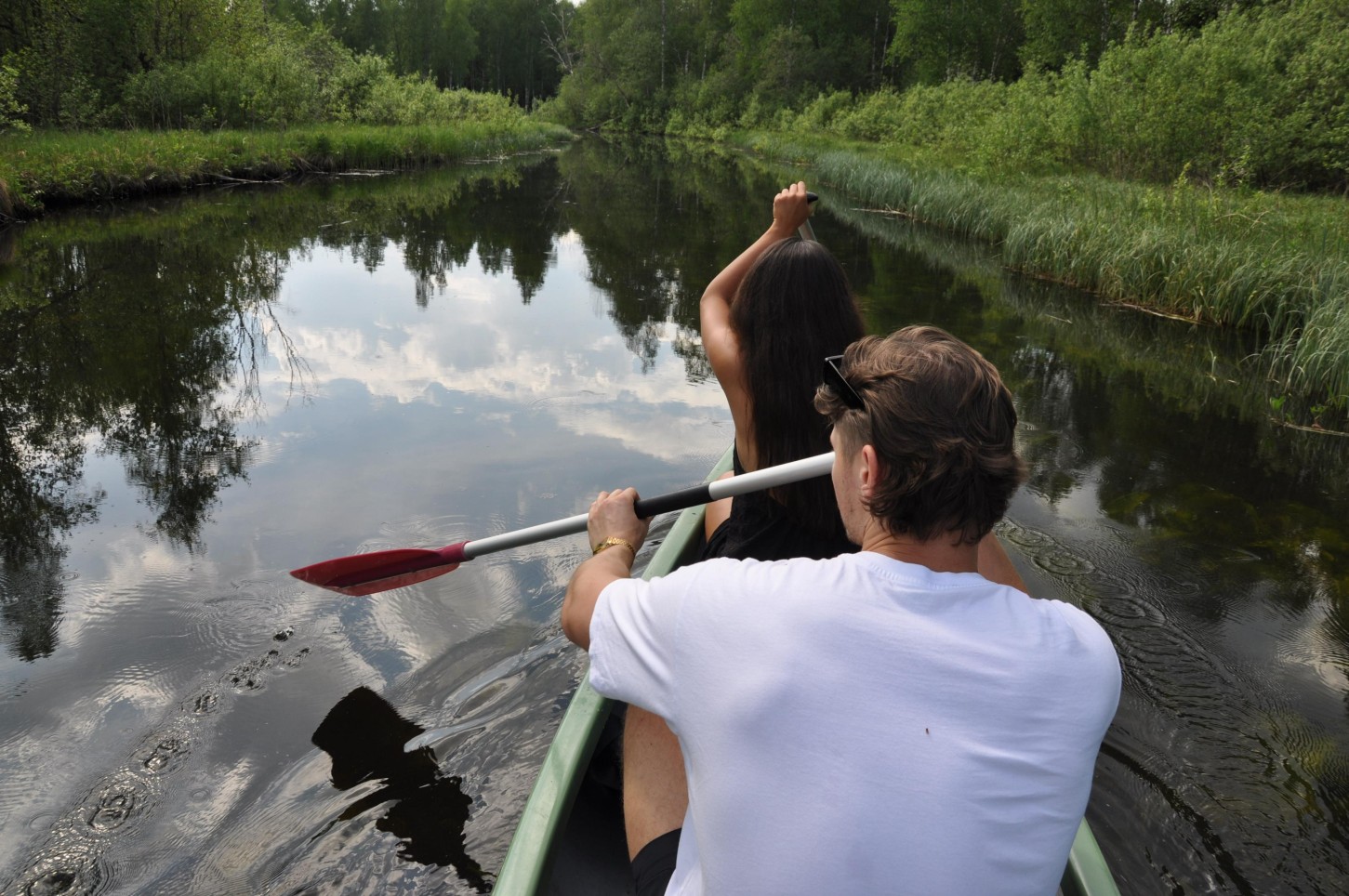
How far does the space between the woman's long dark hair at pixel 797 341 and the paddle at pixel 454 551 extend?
103mm

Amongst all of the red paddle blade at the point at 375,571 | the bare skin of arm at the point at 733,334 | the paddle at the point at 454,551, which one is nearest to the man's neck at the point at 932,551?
the paddle at the point at 454,551

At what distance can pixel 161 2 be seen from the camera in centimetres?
1678

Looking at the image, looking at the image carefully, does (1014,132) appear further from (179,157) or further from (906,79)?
(906,79)

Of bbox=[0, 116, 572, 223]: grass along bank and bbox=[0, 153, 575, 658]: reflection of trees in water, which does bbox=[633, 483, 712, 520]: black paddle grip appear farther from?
bbox=[0, 116, 572, 223]: grass along bank

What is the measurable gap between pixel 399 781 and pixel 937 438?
80.9 inches

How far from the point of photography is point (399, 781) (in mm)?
2492

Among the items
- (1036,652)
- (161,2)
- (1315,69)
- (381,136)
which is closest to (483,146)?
(381,136)

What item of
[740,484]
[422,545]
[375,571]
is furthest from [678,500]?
[422,545]

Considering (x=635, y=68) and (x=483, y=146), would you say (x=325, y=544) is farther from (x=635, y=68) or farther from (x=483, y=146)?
(x=635, y=68)

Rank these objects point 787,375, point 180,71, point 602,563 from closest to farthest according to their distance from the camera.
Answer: point 602,563
point 787,375
point 180,71

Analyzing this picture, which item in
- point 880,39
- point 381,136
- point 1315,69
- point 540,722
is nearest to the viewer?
point 540,722

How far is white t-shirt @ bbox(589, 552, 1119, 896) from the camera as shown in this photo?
0.91 meters

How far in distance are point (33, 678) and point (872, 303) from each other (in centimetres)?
757

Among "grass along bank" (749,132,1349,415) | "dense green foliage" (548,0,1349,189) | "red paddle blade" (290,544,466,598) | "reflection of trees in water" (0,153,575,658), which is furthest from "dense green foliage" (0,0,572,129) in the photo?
"dense green foliage" (548,0,1349,189)
